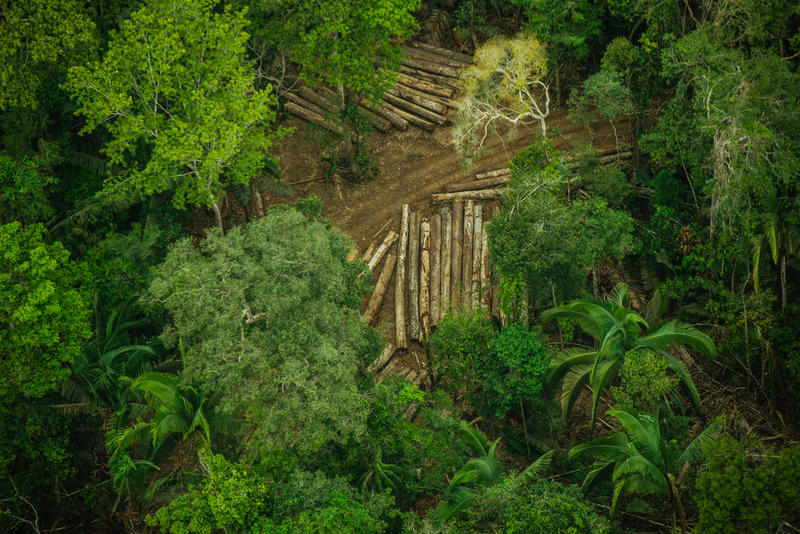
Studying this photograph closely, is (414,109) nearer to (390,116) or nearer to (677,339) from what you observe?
(390,116)

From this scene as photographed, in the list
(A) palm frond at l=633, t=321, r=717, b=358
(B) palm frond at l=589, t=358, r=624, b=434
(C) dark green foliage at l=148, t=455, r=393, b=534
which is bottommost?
(C) dark green foliage at l=148, t=455, r=393, b=534

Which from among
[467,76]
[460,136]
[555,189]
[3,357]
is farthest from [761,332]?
[3,357]

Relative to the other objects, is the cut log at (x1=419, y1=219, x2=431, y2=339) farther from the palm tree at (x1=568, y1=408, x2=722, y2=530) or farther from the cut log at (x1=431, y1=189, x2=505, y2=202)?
the palm tree at (x1=568, y1=408, x2=722, y2=530)

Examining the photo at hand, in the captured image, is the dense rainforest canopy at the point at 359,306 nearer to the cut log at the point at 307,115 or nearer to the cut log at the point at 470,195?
the cut log at the point at 470,195

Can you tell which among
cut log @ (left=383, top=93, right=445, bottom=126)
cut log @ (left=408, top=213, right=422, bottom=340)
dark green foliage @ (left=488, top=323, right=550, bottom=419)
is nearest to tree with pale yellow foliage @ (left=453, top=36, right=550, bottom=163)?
cut log @ (left=408, top=213, right=422, bottom=340)

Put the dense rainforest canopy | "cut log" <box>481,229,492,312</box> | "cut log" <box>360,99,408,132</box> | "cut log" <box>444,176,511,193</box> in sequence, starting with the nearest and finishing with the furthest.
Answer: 1. the dense rainforest canopy
2. "cut log" <box>481,229,492,312</box>
3. "cut log" <box>444,176,511,193</box>
4. "cut log" <box>360,99,408,132</box>

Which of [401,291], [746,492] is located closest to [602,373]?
[746,492]

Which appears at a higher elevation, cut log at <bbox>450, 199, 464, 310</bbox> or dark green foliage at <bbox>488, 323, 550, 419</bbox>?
cut log at <bbox>450, 199, 464, 310</bbox>
